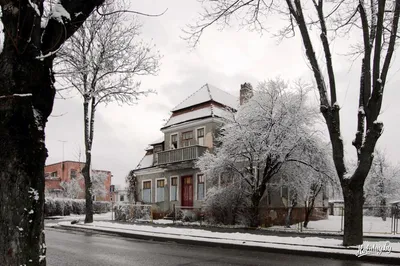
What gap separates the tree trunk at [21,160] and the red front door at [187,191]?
→ 25.9 m

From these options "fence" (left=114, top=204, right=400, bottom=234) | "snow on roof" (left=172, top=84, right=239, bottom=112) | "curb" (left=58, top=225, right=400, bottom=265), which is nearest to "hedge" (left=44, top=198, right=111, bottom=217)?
"fence" (left=114, top=204, right=400, bottom=234)

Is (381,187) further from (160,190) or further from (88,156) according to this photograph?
(88,156)

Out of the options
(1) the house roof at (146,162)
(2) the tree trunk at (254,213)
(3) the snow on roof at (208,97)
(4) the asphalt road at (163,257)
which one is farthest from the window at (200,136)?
(4) the asphalt road at (163,257)

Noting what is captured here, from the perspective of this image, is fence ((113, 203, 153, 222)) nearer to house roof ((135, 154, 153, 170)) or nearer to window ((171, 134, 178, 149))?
window ((171, 134, 178, 149))

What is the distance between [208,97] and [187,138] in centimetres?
365

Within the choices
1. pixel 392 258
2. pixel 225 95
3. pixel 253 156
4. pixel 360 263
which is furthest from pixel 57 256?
pixel 225 95

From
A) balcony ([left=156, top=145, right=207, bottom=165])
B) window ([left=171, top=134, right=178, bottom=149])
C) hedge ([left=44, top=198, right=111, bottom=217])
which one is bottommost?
hedge ([left=44, top=198, right=111, bottom=217])

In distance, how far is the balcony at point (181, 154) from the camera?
28.3 metres

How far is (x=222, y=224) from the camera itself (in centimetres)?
2188

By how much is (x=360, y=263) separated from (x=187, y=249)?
17.5 ft

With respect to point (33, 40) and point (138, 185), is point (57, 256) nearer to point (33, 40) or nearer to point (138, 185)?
point (33, 40)

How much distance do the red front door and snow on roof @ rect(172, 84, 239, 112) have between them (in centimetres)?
625

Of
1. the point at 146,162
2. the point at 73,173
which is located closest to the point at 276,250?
the point at 146,162

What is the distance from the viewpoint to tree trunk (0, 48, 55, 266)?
4016mm
